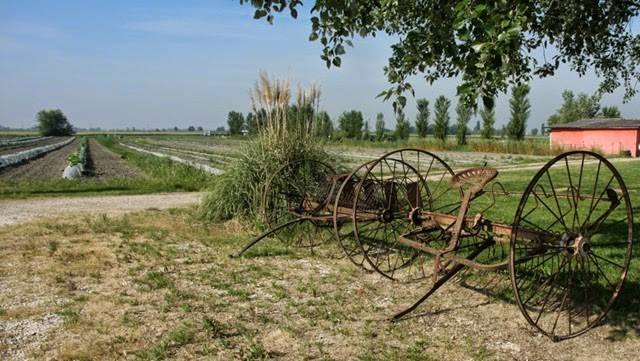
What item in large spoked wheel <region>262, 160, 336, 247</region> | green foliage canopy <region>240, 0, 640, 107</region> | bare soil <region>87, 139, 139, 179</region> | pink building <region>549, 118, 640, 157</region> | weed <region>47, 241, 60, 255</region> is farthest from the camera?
pink building <region>549, 118, 640, 157</region>

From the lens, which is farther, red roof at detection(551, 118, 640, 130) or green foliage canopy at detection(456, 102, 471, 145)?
green foliage canopy at detection(456, 102, 471, 145)

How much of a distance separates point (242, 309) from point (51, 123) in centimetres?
12078

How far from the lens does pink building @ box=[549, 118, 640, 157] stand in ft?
108

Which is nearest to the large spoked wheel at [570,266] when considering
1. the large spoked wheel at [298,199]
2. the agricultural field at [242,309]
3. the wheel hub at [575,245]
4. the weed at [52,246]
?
the wheel hub at [575,245]

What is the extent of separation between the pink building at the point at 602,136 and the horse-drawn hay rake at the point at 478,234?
2846 cm

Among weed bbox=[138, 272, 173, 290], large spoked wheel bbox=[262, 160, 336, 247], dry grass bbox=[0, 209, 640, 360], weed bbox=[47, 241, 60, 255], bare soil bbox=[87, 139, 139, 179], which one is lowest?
dry grass bbox=[0, 209, 640, 360]

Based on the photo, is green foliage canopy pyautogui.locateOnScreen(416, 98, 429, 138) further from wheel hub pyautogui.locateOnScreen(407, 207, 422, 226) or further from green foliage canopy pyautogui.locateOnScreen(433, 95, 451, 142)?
wheel hub pyautogui.locateOnScreen(407, 207, 422, 226)

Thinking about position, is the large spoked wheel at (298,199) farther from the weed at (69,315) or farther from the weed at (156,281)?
the weed at (69,315)

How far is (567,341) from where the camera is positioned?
3648 millimetres

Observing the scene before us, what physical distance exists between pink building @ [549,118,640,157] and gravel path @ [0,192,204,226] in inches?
1214

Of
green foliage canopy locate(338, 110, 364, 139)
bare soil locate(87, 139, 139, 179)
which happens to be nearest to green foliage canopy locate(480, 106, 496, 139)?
green foliage canopy locate(338, 110, 364, 139)

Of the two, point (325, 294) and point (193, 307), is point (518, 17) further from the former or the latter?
point (193, 307)

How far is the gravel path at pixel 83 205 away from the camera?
9.42 m

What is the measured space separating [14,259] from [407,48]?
5.22 metres
